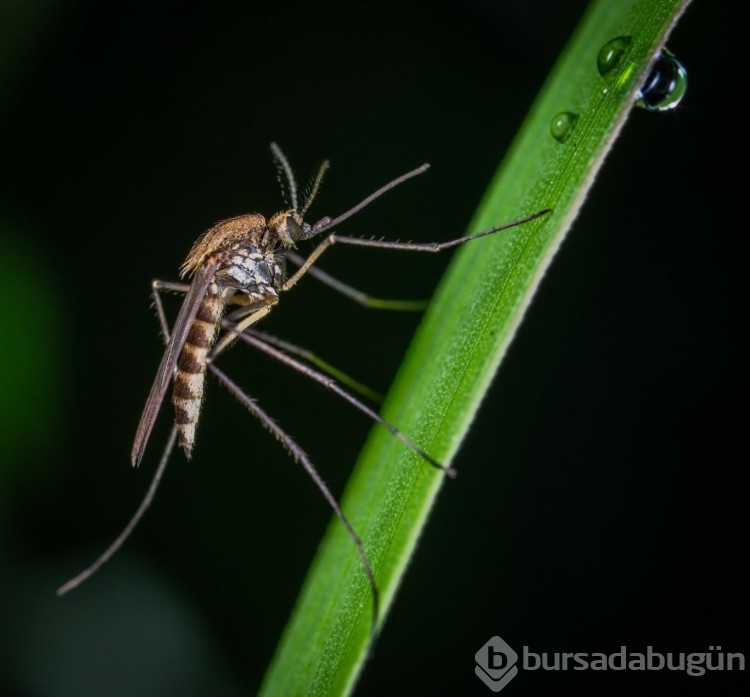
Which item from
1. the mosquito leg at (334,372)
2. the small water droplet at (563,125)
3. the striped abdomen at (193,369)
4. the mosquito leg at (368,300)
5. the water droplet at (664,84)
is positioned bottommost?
the striped abdomen at (193,369)

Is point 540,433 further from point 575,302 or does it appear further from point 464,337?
point 464,337

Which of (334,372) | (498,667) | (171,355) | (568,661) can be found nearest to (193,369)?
(171,355)

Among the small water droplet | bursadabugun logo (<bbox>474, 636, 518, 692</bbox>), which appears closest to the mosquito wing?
bursadabugun logo (<bbox>474, 636, 518, 692</bbox>)

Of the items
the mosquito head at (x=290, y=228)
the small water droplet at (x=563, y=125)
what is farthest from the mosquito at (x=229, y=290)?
the small water droplet at (x=563, y=125)

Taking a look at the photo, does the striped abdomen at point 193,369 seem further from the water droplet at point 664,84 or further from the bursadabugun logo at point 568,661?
the water droplet at point 664,84

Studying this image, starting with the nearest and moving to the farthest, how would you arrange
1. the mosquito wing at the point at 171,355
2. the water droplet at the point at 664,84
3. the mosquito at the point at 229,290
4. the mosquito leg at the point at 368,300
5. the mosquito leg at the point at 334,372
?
the water droplet at the point at 664,84 → the mosquito wing at the point at 171,355 → the mosquito at the point at 229,290 → the mosquito leg at the point at 334,372 → the mosquito leg at the point at 368,300
